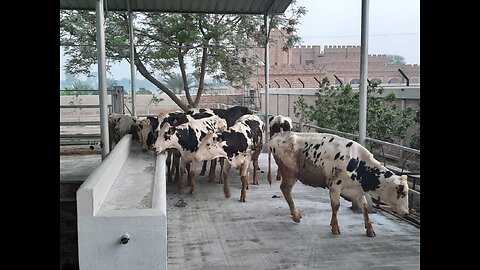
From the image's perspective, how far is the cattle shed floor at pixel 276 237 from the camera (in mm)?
5184

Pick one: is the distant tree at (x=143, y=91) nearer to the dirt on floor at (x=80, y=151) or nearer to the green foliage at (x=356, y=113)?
the dirt on floor at (x=80, y=151)

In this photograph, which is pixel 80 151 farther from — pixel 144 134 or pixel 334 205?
pixel 334 205

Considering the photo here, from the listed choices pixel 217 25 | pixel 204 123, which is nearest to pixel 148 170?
pixel 204 123

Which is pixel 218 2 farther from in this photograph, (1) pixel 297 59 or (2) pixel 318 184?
(1) pixel 297 59

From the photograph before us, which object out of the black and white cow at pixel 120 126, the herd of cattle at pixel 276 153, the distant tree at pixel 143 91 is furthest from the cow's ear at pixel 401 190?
the distant tree at pixel 143 91

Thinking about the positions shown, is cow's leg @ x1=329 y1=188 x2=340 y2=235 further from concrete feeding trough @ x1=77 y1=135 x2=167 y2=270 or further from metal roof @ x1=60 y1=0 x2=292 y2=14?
metal roof @ x1=60 y1=0 x2=292 y2=14

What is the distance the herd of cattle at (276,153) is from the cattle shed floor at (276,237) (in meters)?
0.30

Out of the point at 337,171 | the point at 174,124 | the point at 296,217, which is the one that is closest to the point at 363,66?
the point at 337,171

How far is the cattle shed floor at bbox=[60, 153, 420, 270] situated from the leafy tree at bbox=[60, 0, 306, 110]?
6.94 metres

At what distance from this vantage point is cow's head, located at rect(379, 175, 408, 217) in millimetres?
5711
